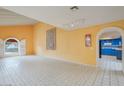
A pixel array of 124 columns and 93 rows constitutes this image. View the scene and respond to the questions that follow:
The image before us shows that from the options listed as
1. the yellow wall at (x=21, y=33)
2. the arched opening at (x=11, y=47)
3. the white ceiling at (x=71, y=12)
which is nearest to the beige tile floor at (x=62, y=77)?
the white ceiling at (x=71, y=12)

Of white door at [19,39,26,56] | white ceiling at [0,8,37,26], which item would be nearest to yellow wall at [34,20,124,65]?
white ceiling at [0,8,37,26]

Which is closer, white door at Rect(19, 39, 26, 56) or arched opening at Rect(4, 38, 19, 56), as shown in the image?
white door at Rect(19, 39, 26, 56)

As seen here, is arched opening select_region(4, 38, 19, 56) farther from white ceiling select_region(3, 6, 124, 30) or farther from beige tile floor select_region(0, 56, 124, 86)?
white ceiling select_region(3, 6, 124, 30)

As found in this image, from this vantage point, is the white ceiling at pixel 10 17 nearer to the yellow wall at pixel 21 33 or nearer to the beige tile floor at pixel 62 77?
the yellow wall at pixel 21 33

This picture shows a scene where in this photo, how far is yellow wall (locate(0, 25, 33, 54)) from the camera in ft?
47.0

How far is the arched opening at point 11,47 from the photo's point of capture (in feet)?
50.0

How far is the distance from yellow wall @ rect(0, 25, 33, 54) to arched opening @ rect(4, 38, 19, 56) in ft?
2.57

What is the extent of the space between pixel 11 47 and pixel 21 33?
265 centimetres

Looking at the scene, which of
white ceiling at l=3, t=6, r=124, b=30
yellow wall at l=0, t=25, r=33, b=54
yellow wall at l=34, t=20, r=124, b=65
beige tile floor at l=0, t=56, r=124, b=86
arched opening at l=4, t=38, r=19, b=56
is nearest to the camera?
beige tile floor at l=0, t=56, r=124, b=86
